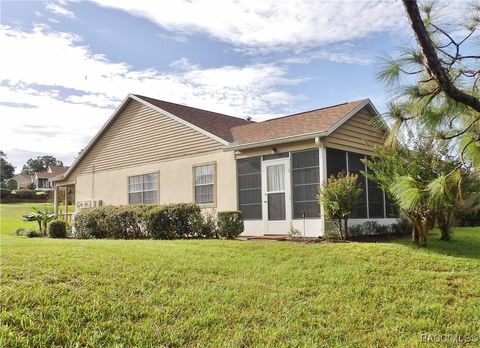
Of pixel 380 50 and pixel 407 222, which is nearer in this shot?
pixel 380 50

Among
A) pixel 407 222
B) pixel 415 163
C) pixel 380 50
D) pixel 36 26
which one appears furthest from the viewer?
pixel 407 222

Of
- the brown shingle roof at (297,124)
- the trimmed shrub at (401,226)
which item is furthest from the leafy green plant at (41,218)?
the trimmed shrub at (401,226)

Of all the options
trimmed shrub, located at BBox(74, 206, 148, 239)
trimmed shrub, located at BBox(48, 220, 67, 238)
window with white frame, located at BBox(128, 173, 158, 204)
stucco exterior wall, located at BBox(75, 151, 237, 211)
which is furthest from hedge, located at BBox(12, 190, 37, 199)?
trimmed shrub, located at BBox(74, 206, 148, 239)

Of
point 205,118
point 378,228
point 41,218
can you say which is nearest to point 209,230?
point 378,228

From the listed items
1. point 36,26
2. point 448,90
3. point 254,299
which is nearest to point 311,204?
point 254,299

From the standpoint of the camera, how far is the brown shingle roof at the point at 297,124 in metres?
13.1

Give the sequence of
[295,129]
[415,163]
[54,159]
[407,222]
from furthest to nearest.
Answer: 1. [54,159]
2. [407,222]
3. [295,129]
4. [415,163]

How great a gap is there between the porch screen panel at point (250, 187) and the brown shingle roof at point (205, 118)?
1.43 metres

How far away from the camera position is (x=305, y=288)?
6.47 meters

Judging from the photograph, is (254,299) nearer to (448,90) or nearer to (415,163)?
(448,90)

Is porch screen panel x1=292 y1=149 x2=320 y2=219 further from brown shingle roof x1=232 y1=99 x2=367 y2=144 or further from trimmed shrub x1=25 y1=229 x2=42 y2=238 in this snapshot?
trimmed shrub x1=25 y1=229 x2=42 y2=238

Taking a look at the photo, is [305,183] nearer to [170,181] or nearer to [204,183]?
[204,183]

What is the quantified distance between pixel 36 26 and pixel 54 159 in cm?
10178

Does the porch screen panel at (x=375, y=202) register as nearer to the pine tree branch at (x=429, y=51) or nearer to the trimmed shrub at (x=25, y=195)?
the pine tree branch at (x=429, y=51)
